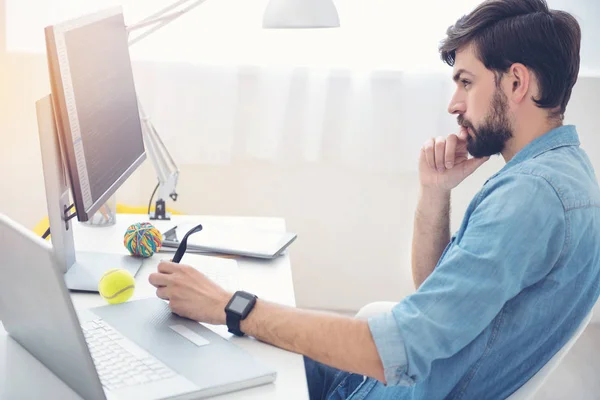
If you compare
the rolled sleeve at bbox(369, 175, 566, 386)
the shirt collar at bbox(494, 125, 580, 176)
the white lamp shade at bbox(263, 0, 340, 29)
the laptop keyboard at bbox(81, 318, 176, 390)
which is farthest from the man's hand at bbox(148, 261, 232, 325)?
the white lamp shade at bbox(263, 0, 340, 29)

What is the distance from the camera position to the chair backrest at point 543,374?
40.2 inches

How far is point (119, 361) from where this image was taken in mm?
1026

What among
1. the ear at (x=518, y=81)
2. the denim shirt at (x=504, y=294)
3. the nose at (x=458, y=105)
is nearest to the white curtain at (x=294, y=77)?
the nose at (x=458, y=105)

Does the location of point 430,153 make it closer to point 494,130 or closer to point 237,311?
point 494,130

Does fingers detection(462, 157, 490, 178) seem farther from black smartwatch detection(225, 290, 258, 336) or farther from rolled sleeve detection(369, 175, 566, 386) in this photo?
black smartwatch detection(225, 290, 258, 336)

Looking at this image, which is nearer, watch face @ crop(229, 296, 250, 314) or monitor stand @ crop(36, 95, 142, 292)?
watch face @ crop(229, 296, 250, 314)

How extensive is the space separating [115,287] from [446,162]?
75 centimetres

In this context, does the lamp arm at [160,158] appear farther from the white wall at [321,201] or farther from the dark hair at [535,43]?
the white wall at [321,201]

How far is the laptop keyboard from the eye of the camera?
0.98 metres

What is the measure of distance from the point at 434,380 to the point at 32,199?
6.66 feet

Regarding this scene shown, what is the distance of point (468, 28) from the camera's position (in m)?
1.31

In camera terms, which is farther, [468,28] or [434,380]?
[468,28]

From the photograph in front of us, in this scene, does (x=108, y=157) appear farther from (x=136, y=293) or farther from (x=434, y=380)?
(x=434, y=380)

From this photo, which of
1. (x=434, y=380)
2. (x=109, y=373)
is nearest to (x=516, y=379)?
(x=434, y=380)
